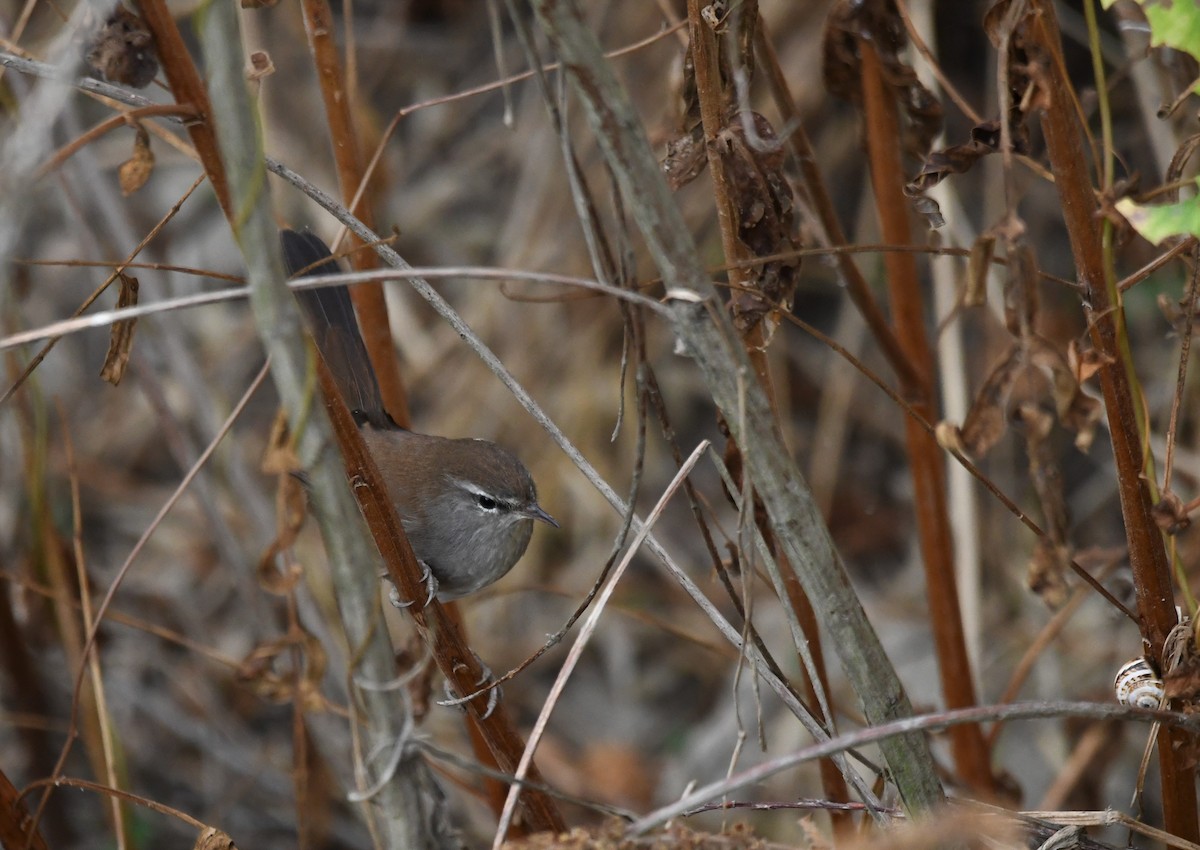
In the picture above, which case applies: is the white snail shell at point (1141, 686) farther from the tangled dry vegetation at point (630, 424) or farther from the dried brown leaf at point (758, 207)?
the dried brown leaf at point (758, 207)

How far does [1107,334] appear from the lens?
188cm

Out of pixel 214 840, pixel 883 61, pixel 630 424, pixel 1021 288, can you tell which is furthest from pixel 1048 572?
pixel 630 424

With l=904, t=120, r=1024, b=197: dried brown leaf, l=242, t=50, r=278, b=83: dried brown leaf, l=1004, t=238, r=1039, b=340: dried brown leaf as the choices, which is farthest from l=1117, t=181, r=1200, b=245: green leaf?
l=242, t=50, r=278, b=83: dried brown leaf

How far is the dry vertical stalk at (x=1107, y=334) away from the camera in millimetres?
1817

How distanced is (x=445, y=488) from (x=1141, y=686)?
84.7 inches

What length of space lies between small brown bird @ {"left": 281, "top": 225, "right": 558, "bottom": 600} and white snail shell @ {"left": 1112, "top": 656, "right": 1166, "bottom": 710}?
181 cm

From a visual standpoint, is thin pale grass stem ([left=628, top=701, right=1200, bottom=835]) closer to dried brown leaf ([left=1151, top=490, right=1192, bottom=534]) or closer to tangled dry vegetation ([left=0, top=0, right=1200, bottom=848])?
tangled dry vegetation ([left=0, top=0, right=1200, bottom=848])

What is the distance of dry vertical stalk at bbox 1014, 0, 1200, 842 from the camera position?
1.82 meters

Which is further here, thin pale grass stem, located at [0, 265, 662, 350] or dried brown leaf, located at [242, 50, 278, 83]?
dried brown leaf, located at [242, 50, 278, 83]

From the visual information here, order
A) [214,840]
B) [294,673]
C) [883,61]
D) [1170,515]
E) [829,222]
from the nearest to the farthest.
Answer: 1. [1170,515]
2. [214,840]
3. [883,61]
4. [829,222]
5. [294,673]

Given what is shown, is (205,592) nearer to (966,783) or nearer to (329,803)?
(329,803)

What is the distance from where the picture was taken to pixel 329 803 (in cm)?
482

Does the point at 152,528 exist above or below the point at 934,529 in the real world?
above

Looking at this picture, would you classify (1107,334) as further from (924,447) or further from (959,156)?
(924,447)
